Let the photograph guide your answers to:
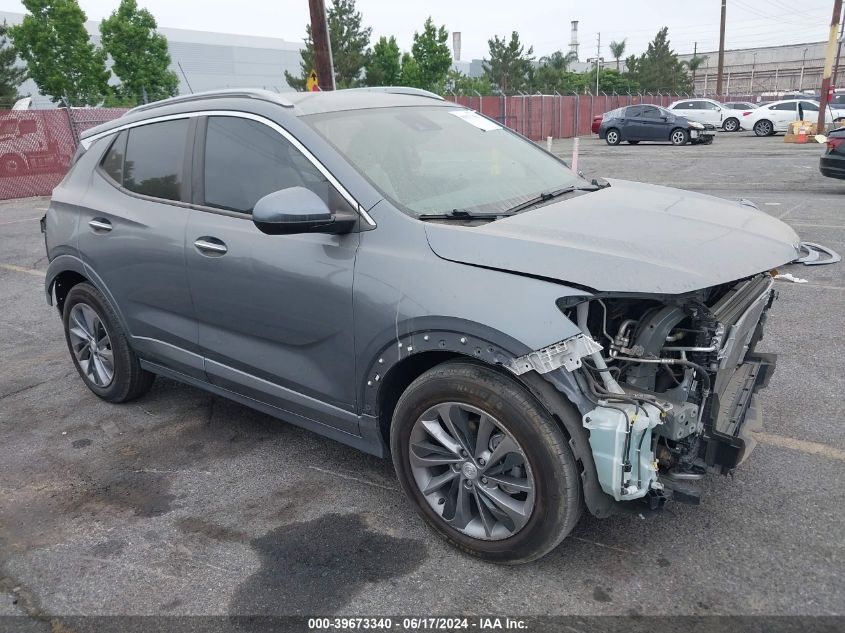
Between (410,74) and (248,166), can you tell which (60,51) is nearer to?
(410,74)

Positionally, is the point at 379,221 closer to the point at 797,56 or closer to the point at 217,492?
the point at 217,492

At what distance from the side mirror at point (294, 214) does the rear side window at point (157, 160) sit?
3.56 feet

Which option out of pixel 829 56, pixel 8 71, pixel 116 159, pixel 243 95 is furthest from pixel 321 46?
pixel 8 71

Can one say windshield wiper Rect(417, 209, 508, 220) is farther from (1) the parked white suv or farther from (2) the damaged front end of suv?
(1) the parked white suv

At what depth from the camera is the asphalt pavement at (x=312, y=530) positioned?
2666 mm

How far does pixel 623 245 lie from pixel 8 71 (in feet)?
139

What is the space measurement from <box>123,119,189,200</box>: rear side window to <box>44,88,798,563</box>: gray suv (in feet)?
0.06

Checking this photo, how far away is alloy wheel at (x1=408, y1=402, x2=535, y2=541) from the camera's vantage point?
2676 mm

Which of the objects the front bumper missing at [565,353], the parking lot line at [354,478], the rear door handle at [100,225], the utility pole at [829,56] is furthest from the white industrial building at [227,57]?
the front bumper missing at [565,353]

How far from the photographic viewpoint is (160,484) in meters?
3.60

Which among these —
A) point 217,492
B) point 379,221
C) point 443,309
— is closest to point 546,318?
point 443,309

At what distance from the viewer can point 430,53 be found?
48.2 metres

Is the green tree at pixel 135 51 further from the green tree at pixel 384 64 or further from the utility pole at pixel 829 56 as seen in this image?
the utility pole at pixel 829 56

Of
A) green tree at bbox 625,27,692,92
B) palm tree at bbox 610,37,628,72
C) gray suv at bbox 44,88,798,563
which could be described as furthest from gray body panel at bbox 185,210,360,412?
palm tree at bbox 610,37,628,72
